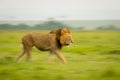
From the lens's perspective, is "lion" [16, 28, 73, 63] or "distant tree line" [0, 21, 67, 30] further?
"distant tree line" [0, 21, 67, 30]

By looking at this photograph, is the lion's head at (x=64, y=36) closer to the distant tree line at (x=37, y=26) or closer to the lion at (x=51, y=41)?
the lion at (x=51, y=41)

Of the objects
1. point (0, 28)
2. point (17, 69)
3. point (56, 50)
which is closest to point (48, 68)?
point (17, 69)

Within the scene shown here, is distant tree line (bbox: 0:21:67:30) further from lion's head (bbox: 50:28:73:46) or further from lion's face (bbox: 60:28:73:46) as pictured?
lion's face (bbox: 60:28:73:46)

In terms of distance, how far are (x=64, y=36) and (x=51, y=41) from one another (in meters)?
0.42

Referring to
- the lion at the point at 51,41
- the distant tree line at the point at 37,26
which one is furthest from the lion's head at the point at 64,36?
the distant tree line at the point at 37,26

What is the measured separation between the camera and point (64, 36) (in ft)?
36.1

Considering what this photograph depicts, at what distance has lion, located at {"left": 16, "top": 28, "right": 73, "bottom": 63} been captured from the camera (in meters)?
11.0

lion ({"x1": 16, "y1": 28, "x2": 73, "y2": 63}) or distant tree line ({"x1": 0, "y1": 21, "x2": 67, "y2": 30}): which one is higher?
lion ({"x1": 16, "y1": 28, "x2": 73, "y2": 63})

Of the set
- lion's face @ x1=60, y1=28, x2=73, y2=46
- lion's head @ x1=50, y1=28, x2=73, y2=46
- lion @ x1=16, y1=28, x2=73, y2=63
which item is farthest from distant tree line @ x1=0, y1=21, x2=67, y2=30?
lion's face @ x1=60, y1=28, x2=73, y2=46

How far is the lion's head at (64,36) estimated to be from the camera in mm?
10980

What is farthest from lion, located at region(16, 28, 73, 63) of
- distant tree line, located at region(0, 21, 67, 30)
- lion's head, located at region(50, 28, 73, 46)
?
distant tree line, located at region(0, 21, 67, 30)

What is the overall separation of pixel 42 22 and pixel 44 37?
3654 centimetres

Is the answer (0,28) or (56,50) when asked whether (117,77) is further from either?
(0,28)

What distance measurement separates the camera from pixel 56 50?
439 inches
